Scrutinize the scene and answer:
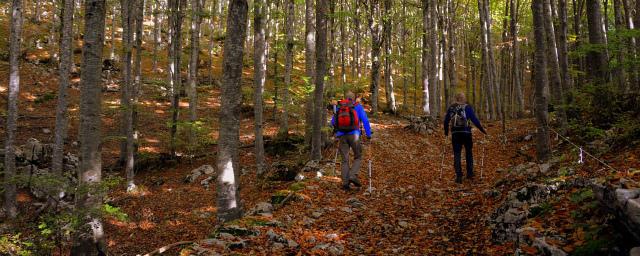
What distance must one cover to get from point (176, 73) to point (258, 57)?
680 centimetres

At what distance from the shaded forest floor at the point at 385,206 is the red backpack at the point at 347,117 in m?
1.39

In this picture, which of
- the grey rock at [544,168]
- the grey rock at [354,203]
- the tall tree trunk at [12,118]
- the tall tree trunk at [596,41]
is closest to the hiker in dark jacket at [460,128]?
the grey rock at [544,168]

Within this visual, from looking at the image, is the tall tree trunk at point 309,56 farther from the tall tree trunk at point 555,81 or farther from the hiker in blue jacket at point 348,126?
the tall tree trunk at point 555,81

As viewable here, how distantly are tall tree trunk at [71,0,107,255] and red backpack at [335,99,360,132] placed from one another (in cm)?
439

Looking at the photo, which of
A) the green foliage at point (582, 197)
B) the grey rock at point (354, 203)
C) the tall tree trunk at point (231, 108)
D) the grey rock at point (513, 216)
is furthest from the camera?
the grey rock at point (354, 203)

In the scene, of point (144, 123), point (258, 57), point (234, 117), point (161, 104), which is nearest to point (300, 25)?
point (161, 104)

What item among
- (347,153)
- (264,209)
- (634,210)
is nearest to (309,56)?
(347,153)

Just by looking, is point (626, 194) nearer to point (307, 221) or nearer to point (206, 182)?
point (307, 221)

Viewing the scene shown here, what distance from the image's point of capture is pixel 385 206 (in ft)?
Result: 23.9

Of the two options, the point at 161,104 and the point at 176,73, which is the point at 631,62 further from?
the point at 161,104

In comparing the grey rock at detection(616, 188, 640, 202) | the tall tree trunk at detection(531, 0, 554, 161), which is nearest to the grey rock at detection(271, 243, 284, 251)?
the grey rock at detection(616, 188, 640, 202)

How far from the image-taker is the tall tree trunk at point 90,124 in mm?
6156

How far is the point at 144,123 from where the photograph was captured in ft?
76.0

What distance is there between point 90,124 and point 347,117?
4.62 metres
